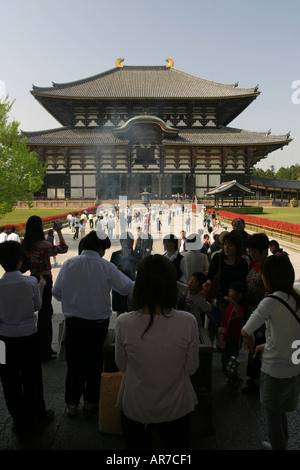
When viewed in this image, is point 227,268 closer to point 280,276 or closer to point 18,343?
point 280,276

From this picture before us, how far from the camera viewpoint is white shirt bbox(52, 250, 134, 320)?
10.3ft

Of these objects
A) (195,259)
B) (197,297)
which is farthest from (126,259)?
(197,297)

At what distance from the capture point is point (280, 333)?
2.50 meters

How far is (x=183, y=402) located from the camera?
1.99 m

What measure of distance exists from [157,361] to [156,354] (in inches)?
1.6

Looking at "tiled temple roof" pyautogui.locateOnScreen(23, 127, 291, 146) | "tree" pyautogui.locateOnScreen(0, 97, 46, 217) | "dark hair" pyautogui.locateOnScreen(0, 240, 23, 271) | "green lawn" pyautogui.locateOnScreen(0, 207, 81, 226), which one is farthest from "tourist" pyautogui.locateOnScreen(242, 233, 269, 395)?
"tiled temple roof" pyautogui.locateOnScreen(23, 127, 291, 146)

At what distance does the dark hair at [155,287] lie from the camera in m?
1.93

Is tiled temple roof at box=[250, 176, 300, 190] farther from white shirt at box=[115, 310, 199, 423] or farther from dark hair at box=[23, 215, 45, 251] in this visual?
white shirt at box=[115, 310, 199, 423]

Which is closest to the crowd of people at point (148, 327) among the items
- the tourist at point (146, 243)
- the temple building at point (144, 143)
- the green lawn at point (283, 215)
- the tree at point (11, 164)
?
the tourist at point (146, 243)

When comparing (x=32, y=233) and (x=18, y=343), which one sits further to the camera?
(x=32, y=233)

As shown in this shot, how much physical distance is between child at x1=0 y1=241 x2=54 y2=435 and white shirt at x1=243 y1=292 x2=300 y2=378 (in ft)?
6.05

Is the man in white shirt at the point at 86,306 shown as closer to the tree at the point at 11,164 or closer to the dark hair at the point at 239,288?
the dark hair at the point at 239,288
